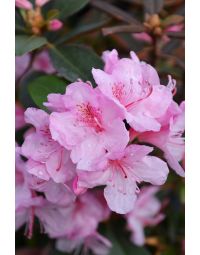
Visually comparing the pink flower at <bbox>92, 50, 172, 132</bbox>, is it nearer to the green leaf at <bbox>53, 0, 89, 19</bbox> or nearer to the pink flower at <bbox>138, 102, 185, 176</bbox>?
the pink flower at <bbox>138, 102, 185, 176</bbox>

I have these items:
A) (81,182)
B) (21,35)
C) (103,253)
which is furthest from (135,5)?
(81,182)

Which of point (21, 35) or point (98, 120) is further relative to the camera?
point (21, 35)

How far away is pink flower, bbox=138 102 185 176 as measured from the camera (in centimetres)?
82

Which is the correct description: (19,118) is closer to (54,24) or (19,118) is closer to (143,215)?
(54,24)

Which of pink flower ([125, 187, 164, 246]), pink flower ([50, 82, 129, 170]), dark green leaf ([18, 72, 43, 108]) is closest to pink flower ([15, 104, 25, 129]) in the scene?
dark green leaf ([18, 72, 43, 108])

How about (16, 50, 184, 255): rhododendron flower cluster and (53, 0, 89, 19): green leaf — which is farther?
(53, 0, 89, 19): green leaf

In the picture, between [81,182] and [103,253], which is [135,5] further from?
[81,182]

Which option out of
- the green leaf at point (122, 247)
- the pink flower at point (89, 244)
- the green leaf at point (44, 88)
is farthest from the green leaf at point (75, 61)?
the green leaf at point (122, 247)

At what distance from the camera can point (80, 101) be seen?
770 millimetres

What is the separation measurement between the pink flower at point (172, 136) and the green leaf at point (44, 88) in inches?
6.2

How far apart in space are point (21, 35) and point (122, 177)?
361 millimetres

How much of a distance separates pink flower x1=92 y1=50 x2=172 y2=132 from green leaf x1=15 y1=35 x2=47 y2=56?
149 mm

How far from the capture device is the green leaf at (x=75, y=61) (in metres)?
0.90

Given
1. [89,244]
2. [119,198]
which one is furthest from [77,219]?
[119,198]
